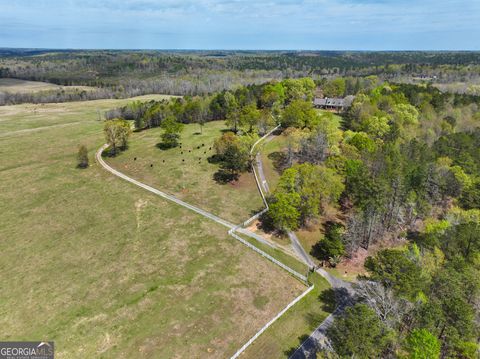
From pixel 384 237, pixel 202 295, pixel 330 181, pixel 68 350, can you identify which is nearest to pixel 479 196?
pixel 384 237

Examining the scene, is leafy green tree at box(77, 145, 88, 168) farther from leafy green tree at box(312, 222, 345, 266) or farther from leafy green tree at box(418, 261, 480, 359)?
leafy green tree at box(418, 261, 480, 359)

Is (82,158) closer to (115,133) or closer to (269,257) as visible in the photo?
(115,133)

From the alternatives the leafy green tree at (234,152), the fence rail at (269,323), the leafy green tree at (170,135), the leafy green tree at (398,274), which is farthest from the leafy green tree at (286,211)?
the leafy green tree at (170,135)

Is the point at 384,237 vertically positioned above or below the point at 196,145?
below

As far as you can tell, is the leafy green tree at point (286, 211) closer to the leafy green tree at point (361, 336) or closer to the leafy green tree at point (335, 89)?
the leafy green tree at point (361, 336)

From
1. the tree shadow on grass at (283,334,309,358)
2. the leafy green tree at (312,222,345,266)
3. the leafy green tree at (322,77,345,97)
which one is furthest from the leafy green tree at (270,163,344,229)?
the leafy green tree at (322,77,345,97)

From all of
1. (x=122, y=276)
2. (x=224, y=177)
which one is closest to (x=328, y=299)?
(x=122, y=276)

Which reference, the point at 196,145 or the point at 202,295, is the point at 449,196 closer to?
the point at 202,295
